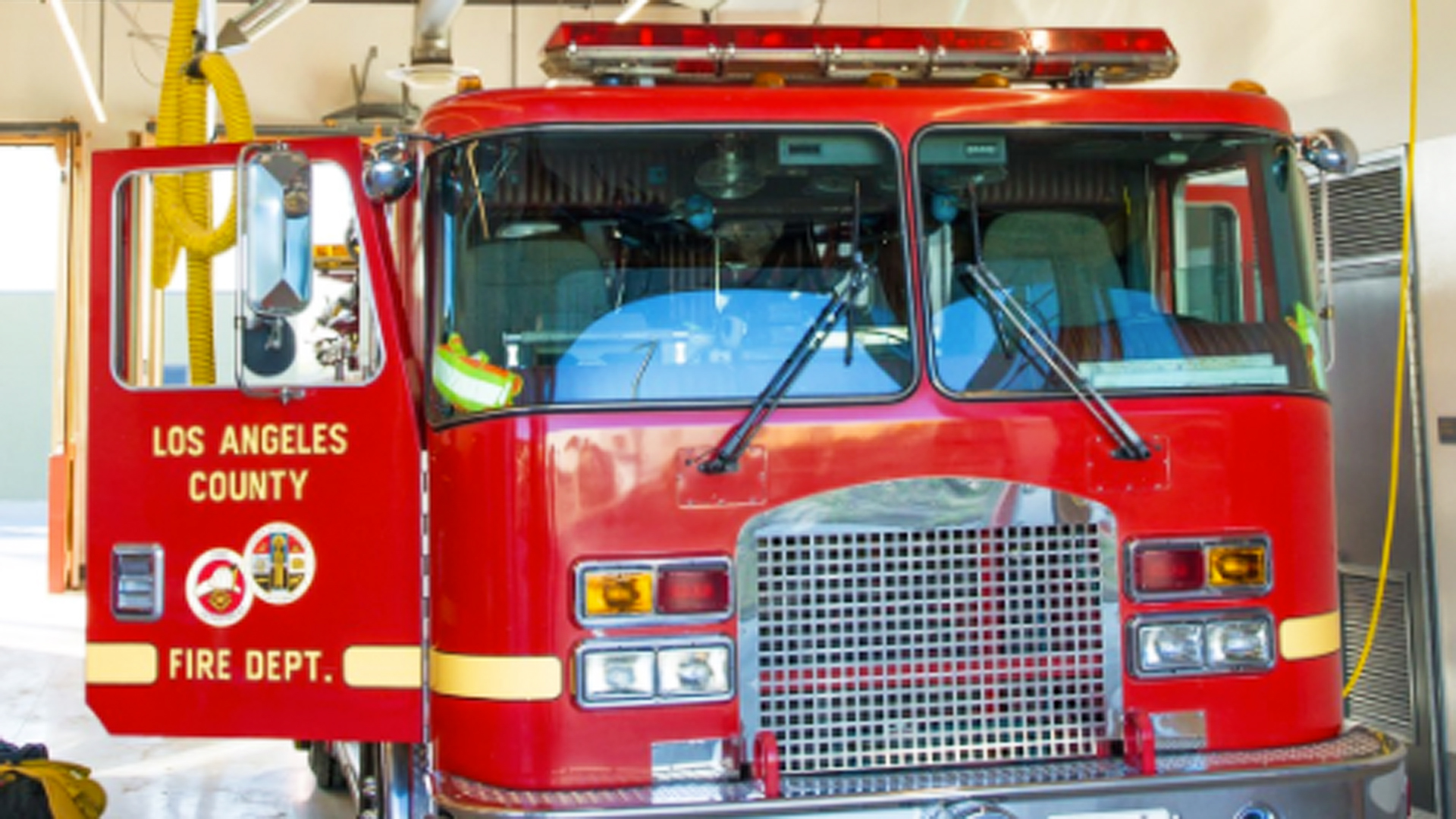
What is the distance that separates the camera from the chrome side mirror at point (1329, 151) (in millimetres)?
4246

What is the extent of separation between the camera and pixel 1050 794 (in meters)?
3.71

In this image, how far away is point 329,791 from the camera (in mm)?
7410

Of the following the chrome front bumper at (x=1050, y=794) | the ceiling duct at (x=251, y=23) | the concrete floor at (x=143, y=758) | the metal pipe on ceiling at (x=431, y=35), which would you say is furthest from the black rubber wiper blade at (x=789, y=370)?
the metal pipe on ceiling at (x=431, y=35)

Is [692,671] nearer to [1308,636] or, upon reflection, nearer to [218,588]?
[218,588]

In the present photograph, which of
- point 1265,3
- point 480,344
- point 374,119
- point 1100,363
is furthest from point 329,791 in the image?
point 374,119

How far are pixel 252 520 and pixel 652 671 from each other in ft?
3.67

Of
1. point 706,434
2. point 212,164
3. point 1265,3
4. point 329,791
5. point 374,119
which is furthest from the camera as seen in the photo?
point 374,119

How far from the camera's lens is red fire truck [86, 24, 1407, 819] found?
3783 millimetres

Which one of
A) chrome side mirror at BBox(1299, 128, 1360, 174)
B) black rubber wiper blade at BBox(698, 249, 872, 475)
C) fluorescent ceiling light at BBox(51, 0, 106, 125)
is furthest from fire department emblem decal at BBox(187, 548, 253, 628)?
fluorescent ceiling light at BBox(51, 0, 106, 125)

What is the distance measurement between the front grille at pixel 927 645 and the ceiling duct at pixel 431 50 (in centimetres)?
759

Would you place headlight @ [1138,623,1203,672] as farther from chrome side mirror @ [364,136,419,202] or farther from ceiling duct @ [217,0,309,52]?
ceiling duct @ [217,0,309,52]

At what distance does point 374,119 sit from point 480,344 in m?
10.5

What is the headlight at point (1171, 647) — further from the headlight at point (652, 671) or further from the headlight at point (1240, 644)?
the headlight at point (652, 671)

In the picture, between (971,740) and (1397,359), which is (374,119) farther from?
(971,740)
